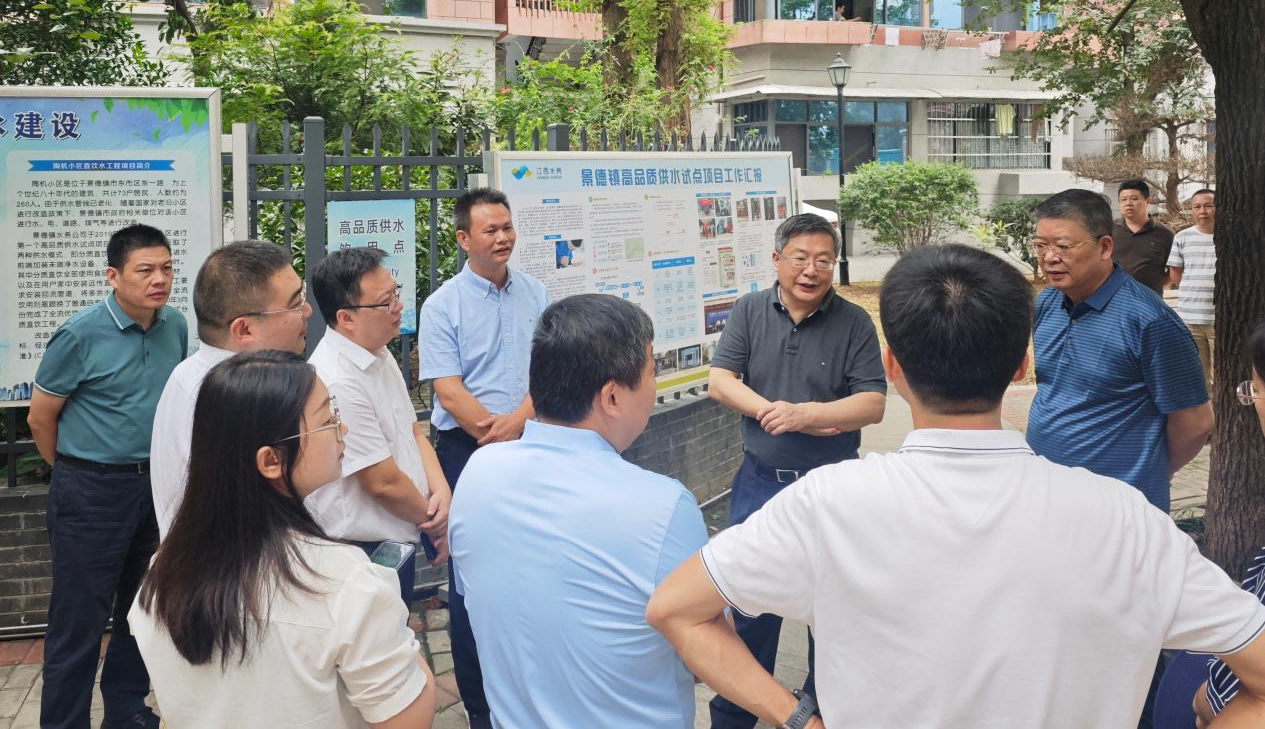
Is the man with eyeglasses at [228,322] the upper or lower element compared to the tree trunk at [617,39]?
lower

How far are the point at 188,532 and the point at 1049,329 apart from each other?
2.93m

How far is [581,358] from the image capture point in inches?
82.6

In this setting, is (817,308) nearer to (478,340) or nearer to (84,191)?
(478,340)

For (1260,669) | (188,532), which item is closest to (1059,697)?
(1260,669)

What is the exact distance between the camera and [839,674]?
1.66 m

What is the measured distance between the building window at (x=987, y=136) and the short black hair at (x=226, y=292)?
2657cm

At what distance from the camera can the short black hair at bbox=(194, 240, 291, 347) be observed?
3.09 meters

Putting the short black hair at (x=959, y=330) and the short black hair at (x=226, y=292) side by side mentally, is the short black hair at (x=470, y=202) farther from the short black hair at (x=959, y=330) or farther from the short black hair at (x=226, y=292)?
the short black hair at (x=959, y=330)

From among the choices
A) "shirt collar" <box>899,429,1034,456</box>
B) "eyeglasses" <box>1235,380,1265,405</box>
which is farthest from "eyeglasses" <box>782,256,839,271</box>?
"shirt collar" <box>899,429,1034,456</box>

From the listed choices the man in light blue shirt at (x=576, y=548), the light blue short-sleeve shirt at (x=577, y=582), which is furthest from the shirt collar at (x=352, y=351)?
the light blue short-sleeve shirt at (x=577, y=582)

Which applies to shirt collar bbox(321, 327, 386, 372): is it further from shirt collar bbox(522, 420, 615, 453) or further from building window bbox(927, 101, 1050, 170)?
building window bbox(927, 101, 1050, 170)

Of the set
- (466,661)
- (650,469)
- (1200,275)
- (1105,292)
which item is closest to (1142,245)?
(1200,275)

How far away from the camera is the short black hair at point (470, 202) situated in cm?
429

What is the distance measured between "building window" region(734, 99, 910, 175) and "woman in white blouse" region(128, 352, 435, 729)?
24.2 metres
